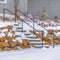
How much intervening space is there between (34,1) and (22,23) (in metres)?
10.6

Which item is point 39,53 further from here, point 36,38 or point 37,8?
point 37,8

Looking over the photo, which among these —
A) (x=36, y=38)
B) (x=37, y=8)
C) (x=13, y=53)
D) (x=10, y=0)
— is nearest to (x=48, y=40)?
(x=36, y=38)

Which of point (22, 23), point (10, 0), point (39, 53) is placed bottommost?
point (39, 53)

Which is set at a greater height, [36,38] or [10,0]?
[10,0]

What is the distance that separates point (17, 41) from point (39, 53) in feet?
5.59

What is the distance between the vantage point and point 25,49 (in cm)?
1720

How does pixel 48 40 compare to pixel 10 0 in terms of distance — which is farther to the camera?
pixel 10 0

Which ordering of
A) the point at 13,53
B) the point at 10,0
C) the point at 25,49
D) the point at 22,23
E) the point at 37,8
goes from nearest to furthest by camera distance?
the point at 13,53 → the point at 25,49 → the point at 22,23 → the point at 10,0 → the point at 37,8

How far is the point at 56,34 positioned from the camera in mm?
20438

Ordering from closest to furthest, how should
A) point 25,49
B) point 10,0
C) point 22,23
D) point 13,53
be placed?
point 13,53, point 25,49, point 22,23, point 10,0

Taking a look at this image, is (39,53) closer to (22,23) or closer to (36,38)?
(36,38)

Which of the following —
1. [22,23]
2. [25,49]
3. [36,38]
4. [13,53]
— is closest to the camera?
[13,53]

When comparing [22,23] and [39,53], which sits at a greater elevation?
[22,23]

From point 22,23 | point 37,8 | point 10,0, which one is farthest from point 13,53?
point 37,8
